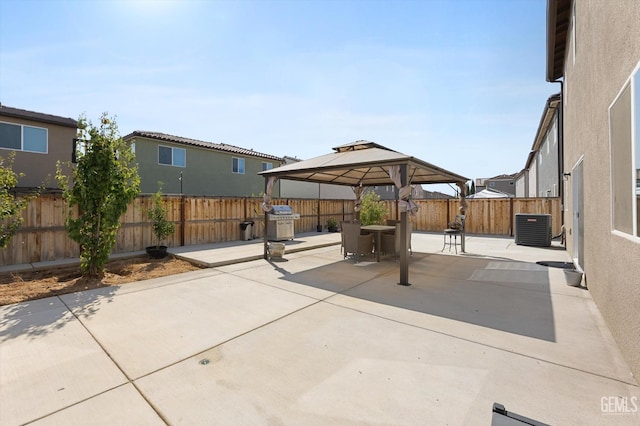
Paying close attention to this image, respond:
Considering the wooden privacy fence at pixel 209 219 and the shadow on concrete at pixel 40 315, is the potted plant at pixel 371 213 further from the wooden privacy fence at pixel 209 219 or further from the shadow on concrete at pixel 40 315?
the shadow on concrete at pixel 40 315

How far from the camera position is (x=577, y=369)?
2.53m

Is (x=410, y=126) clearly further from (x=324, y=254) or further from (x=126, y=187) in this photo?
(x=126, y=187)

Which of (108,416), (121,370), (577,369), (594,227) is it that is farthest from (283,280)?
(594,227)

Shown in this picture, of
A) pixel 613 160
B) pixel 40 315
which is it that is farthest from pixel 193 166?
pixel 613 160

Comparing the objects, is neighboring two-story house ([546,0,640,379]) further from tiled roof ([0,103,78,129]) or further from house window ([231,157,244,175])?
house window ([231,157,244,175])

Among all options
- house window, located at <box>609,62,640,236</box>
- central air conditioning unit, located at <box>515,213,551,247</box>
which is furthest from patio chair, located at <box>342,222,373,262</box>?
central air conditioning unit, located at <box>515,213,551,247</box>

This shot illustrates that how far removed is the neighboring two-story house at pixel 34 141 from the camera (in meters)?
10.1

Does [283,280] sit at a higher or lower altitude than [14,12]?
lower

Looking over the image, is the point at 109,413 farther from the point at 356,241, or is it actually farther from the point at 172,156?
the point at 172,156

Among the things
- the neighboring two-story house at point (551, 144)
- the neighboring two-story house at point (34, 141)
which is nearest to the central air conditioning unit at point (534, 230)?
the neighboring two-story house at point (551, 144)

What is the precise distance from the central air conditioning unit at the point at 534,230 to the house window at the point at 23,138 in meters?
18.1

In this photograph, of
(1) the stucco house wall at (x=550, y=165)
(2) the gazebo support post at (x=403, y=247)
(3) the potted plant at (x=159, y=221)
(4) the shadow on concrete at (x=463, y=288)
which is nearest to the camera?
(4) the shadow on concrete at (x=463, y=288)

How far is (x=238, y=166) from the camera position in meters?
16.9

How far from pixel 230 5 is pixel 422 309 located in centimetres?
724
